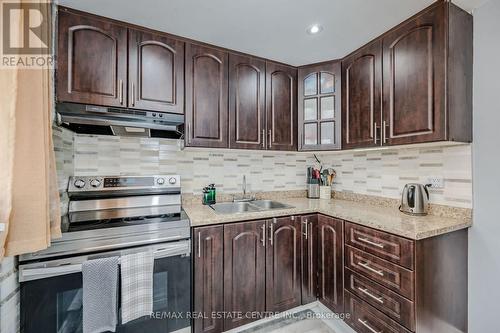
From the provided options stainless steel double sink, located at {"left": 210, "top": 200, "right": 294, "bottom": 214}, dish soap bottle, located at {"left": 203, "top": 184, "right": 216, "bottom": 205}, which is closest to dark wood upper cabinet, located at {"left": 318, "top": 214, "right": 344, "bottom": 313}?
stainless steel double sink, located at {"left": 210, "top": 200, "right": 294, "bottom": 214}

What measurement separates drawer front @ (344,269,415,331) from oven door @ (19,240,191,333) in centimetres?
115

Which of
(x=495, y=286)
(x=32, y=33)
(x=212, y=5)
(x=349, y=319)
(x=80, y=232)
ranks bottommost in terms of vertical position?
(x=349, y=319)

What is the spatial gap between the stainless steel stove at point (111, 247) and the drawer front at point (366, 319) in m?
1.15

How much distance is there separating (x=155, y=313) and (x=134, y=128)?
127 cm

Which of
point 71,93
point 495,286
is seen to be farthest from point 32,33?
point 495,286

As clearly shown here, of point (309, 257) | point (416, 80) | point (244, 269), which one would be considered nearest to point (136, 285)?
point (244, 269)

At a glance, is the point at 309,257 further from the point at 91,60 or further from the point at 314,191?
the point at 91,60

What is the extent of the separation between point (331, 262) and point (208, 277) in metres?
0.96

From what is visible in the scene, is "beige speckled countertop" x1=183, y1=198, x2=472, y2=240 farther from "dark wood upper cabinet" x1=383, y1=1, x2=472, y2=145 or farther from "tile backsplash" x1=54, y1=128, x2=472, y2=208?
"dark wood upper cabinet" x1=383, y1=1, x2=472, y2=145

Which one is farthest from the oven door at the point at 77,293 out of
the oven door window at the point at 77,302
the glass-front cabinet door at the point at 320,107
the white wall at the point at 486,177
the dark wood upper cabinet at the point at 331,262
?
the white wall at the point at 486,177

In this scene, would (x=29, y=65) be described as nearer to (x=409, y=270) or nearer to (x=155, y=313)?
(x=155, y=313)

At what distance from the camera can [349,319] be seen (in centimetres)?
160

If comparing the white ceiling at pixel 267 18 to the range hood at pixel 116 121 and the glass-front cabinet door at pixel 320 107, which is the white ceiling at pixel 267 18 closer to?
the glass-front cabinet door at pixel 320 107

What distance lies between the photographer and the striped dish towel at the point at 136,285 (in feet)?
4.14
